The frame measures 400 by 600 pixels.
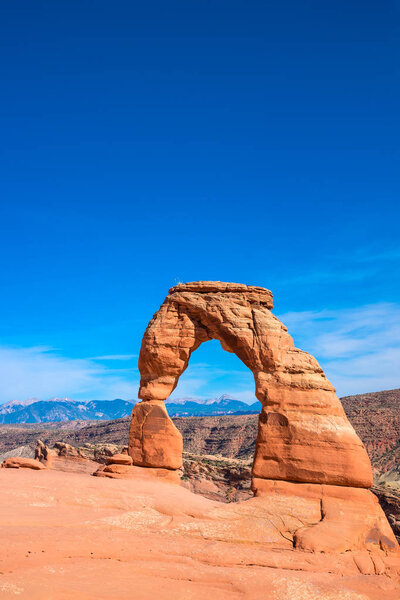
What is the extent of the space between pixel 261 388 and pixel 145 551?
29.5 feet

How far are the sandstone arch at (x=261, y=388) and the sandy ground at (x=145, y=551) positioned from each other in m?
2.49

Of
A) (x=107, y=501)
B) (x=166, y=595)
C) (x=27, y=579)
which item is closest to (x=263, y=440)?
(x=107, y=501)

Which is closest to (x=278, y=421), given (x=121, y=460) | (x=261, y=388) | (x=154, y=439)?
(x=261, y=388)

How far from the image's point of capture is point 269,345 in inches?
741

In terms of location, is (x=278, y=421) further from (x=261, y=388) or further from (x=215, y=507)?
(x=215, y=507)

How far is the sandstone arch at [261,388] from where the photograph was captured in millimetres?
16672

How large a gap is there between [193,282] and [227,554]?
11.5 meters

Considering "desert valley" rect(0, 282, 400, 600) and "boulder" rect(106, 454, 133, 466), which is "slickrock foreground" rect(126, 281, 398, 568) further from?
"boulder" rect(106, 454, 133, 466)

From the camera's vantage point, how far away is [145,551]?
10.4 metres

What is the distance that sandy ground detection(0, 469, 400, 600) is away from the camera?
28.1 feet

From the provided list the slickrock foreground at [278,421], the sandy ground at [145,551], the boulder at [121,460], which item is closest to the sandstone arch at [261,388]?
the slickrock foreground at [278,421]

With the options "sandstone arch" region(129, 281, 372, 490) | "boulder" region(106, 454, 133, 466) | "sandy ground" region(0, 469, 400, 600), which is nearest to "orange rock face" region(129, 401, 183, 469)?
"sandstone arch" region(129, 281, 372, 490)

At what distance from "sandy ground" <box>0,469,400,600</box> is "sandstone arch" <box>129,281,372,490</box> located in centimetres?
249

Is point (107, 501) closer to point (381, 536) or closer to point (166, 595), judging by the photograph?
point (166, 595)
